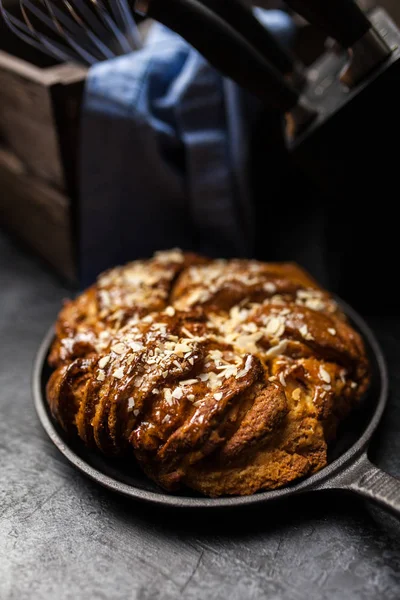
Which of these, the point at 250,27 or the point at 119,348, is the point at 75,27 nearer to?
the point at 250,27

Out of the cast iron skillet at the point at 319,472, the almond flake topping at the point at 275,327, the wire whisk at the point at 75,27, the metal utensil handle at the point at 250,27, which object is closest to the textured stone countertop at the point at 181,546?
the cast iron skillet at the point at 319,472

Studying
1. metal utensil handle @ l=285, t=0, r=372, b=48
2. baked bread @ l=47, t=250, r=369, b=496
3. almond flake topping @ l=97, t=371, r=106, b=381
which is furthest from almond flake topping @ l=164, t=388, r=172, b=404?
metal utensil handle @ l=285, t=0, r=372, b=48

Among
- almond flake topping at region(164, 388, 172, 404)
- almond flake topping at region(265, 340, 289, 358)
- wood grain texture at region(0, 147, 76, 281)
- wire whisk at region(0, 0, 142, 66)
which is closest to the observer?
almond flake topping at region(164, 388, 172, 404)

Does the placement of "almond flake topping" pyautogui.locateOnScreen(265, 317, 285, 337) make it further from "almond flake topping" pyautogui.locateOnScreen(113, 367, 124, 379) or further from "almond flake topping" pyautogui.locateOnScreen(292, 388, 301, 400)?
"almond flake topping" pyautogui.locateOnScreen(113, 367, 124, 379)

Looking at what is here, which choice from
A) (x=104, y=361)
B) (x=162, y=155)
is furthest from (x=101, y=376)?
(x=162, y=155)

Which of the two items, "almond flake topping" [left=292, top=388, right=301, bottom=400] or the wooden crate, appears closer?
"almond flake topping" [left=292, top=388, right=301, bottom=400]

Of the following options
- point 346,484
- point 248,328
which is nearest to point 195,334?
point 248,328
